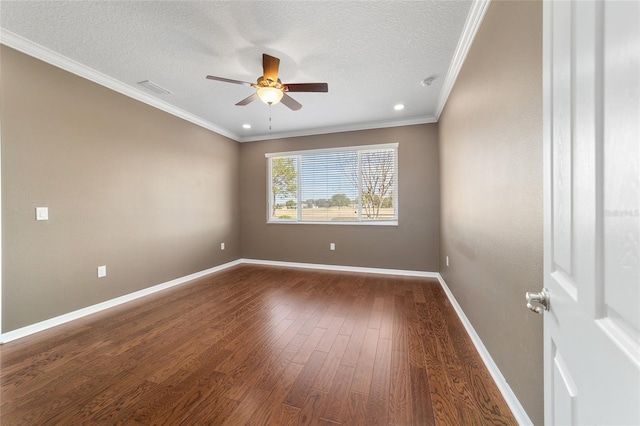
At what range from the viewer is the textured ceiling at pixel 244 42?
182cm

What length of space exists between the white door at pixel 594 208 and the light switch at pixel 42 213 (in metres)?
3.65

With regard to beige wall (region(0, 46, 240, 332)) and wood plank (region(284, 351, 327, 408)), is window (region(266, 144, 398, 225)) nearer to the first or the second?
beige wall (region(0, 46, 240, 332))

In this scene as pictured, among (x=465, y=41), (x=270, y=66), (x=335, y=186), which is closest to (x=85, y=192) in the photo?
(x=270, y=66)

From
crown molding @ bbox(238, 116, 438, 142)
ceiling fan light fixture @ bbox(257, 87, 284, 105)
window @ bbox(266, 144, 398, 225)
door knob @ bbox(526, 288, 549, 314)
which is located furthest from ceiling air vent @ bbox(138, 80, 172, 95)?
door knob @ bbox(526, 288, 549, 314)

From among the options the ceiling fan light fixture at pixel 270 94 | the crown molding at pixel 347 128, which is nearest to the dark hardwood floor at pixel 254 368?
the ceiling fan light fixture at pixel 270 94

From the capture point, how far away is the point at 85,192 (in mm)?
2635

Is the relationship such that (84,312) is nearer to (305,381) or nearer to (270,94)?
(305,381)

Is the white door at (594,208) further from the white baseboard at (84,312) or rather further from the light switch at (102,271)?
the light switch at (102,271)

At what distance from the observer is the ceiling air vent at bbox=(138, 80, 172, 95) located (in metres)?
2.89

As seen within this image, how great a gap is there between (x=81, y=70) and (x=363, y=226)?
162 inches

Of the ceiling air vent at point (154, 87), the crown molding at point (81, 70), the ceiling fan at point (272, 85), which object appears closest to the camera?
the crown molding at point (81, 70)

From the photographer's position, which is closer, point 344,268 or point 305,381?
point 305,381

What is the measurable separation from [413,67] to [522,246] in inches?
84.9

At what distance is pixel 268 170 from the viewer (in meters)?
4.91
